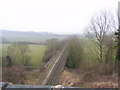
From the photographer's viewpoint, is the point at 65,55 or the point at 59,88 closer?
the point at 59,88

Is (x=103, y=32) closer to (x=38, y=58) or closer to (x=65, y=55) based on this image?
(x=65, y=55)

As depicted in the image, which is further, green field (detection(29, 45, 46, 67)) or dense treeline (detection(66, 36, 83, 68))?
dense treeline (detection(66, 36, 83, 68))

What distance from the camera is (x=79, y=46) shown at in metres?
12.7

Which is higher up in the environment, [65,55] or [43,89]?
[43,89]

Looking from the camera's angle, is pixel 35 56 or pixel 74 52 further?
pixel 74 52

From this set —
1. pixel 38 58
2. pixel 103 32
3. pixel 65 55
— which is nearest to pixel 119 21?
pixel 103 32

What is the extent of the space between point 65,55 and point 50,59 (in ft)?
A: 5.34

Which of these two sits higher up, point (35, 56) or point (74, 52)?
point (74, 52)

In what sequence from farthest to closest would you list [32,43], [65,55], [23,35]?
[65,55] → [32,43] → [23,35]

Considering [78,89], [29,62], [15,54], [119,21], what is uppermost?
[119,21]

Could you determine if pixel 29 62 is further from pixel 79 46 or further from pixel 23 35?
pixel 79 46

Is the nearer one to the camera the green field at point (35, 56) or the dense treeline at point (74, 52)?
the green field at point (35, 56)

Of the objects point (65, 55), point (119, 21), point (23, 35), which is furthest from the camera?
point (65, 55)

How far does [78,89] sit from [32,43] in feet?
35.9
